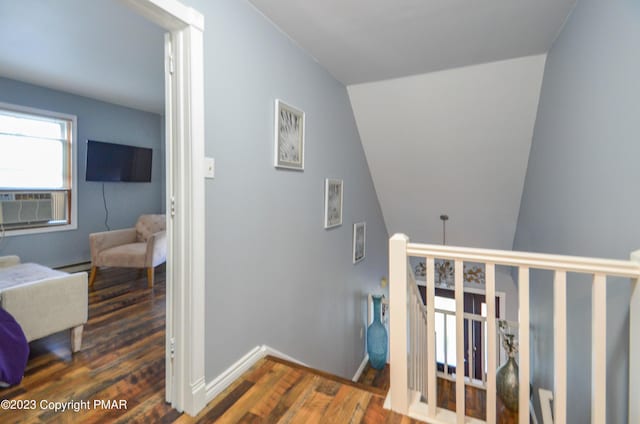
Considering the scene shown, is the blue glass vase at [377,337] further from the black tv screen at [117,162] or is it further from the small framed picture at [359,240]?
the black tv screen at [117,162]

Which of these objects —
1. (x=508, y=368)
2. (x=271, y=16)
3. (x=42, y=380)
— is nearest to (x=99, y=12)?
(x=271, y=16)

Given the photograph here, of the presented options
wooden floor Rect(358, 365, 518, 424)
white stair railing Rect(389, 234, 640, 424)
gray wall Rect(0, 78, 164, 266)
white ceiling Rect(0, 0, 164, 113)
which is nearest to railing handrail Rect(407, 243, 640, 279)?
white stair railing Rect(389, 234, 640, 424)

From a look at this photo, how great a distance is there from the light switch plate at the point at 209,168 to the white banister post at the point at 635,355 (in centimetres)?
172

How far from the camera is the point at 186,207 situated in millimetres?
1445

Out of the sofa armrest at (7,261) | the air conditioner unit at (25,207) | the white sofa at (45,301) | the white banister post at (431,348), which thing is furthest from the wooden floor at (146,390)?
the air conditioner unit at (25,207)

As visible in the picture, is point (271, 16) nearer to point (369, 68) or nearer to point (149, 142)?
point (369, 68)

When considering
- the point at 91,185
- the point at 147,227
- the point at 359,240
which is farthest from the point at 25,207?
the point at 359,240

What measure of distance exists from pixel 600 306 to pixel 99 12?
10.2ft

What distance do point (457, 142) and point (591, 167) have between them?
1.70 metres

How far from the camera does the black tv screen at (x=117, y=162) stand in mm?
4070

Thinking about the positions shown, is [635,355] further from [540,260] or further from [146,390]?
[146,390]

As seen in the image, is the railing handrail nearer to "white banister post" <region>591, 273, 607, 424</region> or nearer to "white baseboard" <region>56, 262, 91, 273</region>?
"white banister post" <region>591, 273, 607, 424</region>

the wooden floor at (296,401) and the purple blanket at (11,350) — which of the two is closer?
the wooden floor at (296,401)

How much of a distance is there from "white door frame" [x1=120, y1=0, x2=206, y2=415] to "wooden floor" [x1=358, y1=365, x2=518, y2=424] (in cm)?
255
